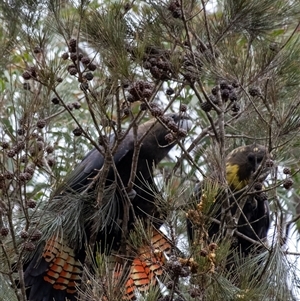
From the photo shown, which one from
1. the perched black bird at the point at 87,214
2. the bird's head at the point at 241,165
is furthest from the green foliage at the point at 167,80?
the bird's head at the point at 241,165

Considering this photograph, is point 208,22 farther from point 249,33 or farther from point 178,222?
point 178,222

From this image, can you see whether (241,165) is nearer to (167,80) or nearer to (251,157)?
(251,157)

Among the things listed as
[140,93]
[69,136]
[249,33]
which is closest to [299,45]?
[249,33]

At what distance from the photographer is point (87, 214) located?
3.08 metres

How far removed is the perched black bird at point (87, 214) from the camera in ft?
9.71

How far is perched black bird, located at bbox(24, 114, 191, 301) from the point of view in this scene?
9.71 feet

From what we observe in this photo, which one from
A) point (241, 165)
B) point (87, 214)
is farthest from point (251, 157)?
point (87, 214)

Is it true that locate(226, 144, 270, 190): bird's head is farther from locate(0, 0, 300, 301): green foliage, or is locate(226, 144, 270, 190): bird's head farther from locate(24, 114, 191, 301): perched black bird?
locate(0, 0, 300, 301): green foliage

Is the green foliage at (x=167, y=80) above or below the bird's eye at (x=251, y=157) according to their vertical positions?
above

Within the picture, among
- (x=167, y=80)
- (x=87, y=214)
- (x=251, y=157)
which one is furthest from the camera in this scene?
(x=251, y=157)

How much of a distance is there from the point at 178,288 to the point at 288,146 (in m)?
0.64

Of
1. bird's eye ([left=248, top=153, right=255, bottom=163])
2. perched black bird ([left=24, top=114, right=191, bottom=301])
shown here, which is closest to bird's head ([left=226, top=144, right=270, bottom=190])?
bird's eye ([left=248, top=153, right=255, bottom=163])

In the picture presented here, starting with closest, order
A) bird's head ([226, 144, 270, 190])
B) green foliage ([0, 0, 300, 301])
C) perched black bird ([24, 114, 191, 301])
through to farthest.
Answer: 1. green foliage ([0, 0, 300, 301])
2. perched black bird ([24, 114, 191, 301])
3. bird's head ([226, 144, 270, 190])

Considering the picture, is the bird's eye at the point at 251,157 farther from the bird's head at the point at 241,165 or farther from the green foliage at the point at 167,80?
the green foliage at the point at 167,80
